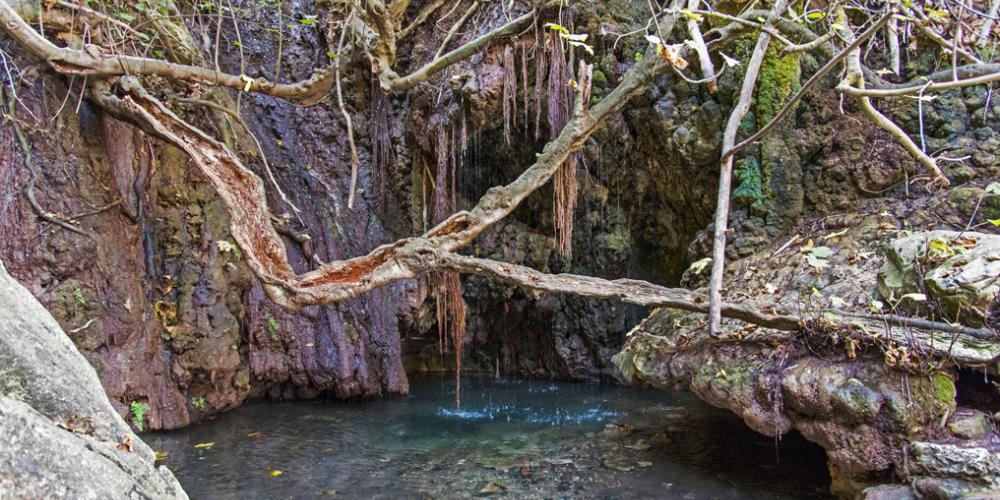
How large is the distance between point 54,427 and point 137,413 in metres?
5.77

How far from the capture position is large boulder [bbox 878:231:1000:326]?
360 centimetres

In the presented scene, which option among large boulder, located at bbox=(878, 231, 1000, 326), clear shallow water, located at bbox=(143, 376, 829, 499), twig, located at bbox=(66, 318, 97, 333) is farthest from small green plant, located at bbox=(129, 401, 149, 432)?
large boulder, located at bbox=(878, 231, 1000, 326)

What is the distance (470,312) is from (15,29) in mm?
7185

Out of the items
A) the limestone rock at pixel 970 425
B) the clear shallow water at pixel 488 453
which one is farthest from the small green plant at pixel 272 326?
the limestone rock at pixel 970 425

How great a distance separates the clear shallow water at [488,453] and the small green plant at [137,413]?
200 mm

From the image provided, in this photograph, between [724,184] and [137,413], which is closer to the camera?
[724,184]

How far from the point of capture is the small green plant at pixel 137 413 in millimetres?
5707

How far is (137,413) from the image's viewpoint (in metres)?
5.73

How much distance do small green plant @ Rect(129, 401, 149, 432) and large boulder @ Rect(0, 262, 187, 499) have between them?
539 cm

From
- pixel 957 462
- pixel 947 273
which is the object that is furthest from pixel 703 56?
pixel 957 462

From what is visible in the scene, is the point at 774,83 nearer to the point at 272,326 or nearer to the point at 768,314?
the point at 768,314

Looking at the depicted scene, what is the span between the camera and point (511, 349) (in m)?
10.4

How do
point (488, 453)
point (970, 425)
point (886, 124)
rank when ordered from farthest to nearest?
point (488, 453)
point (970, 425)
point (886, 124)

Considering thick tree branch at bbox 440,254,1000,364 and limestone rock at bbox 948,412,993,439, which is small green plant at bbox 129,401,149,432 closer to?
thick tree branch at bbox 440,254,1000,364
